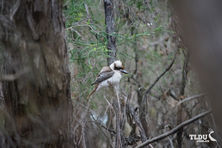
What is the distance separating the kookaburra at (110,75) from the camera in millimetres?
4496

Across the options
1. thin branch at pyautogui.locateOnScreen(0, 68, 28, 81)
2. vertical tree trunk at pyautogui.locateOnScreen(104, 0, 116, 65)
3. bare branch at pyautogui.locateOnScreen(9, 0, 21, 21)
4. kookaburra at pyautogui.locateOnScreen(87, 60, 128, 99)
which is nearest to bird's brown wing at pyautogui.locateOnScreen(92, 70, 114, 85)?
kookaburra at pyautogui.locateOnScreen(87, 60, 128, 99)

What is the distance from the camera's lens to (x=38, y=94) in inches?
95.6

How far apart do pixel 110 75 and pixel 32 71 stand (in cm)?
245

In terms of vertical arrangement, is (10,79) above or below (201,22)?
below

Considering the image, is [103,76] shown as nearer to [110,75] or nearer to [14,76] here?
[110,75]

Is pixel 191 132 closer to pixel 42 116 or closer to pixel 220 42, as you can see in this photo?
pixel 42 116

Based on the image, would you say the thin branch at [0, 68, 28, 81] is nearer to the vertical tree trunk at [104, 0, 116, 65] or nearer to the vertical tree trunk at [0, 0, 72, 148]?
the vertical tree trunk at [0, 0, 72, 148]

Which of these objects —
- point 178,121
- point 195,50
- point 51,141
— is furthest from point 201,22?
point 178,121

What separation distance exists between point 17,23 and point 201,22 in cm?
170

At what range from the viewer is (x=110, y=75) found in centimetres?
475

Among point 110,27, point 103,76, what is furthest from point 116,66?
point 110,27

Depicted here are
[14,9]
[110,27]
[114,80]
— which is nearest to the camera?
[14,9]

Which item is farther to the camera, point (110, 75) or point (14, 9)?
point (110, 75)

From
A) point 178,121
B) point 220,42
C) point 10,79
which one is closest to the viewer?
point 220,42
